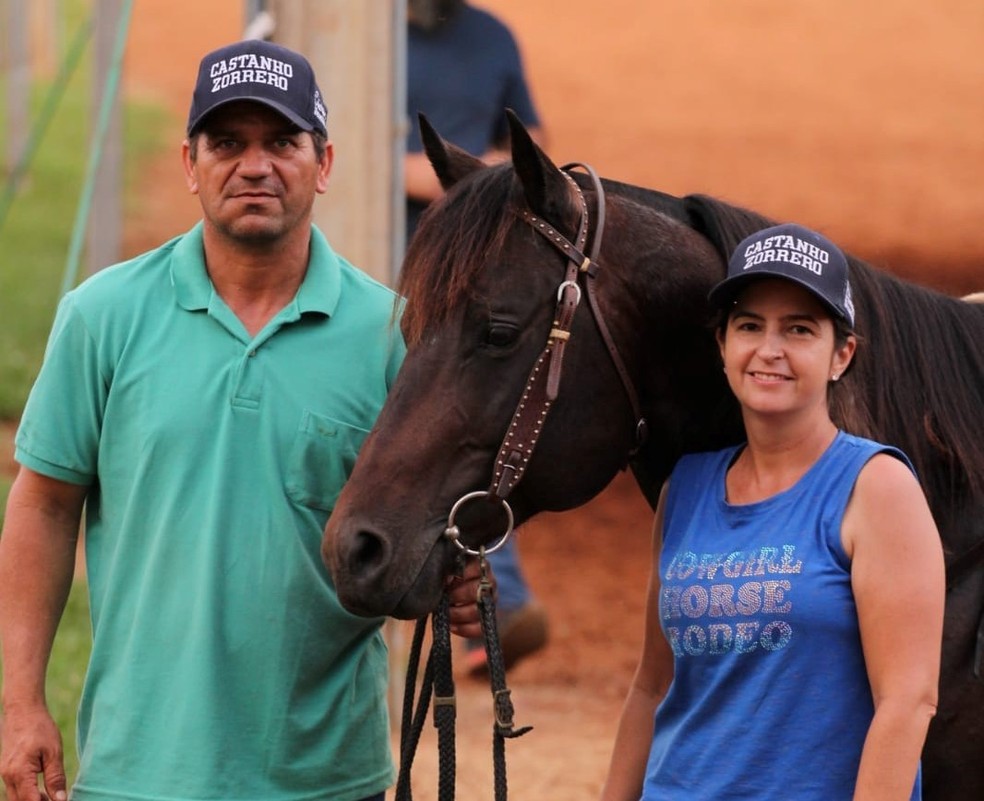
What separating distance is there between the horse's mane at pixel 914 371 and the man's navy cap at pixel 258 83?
2.36 ft

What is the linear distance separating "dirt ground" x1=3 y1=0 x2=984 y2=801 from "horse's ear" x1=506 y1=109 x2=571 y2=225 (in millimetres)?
8210

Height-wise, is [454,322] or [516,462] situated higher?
[454,322]

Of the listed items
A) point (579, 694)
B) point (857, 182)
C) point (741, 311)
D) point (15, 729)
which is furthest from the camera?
point (857, 182)

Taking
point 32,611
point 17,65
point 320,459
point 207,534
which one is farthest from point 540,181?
point 17,65

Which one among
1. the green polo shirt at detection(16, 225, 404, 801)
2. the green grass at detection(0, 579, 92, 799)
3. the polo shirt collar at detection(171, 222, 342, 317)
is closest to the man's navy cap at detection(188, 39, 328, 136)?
the polo shirt collar at detection(171, 222, 342, 317)

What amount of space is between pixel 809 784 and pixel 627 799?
486 millimetres

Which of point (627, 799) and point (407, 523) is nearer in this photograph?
point (407, 523)

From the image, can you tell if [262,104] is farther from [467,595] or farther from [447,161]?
[467,595]

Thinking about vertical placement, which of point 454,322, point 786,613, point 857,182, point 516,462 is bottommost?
point 786,613

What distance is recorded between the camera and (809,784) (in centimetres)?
244

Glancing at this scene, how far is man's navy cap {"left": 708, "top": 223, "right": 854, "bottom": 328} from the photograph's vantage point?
250 centimetres

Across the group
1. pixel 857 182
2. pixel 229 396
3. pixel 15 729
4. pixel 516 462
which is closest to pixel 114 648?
pixel 15 729

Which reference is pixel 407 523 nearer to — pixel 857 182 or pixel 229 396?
pixel 229 396

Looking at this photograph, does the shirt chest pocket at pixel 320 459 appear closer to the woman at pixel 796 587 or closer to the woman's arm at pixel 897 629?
the woman at pixel 796 587
